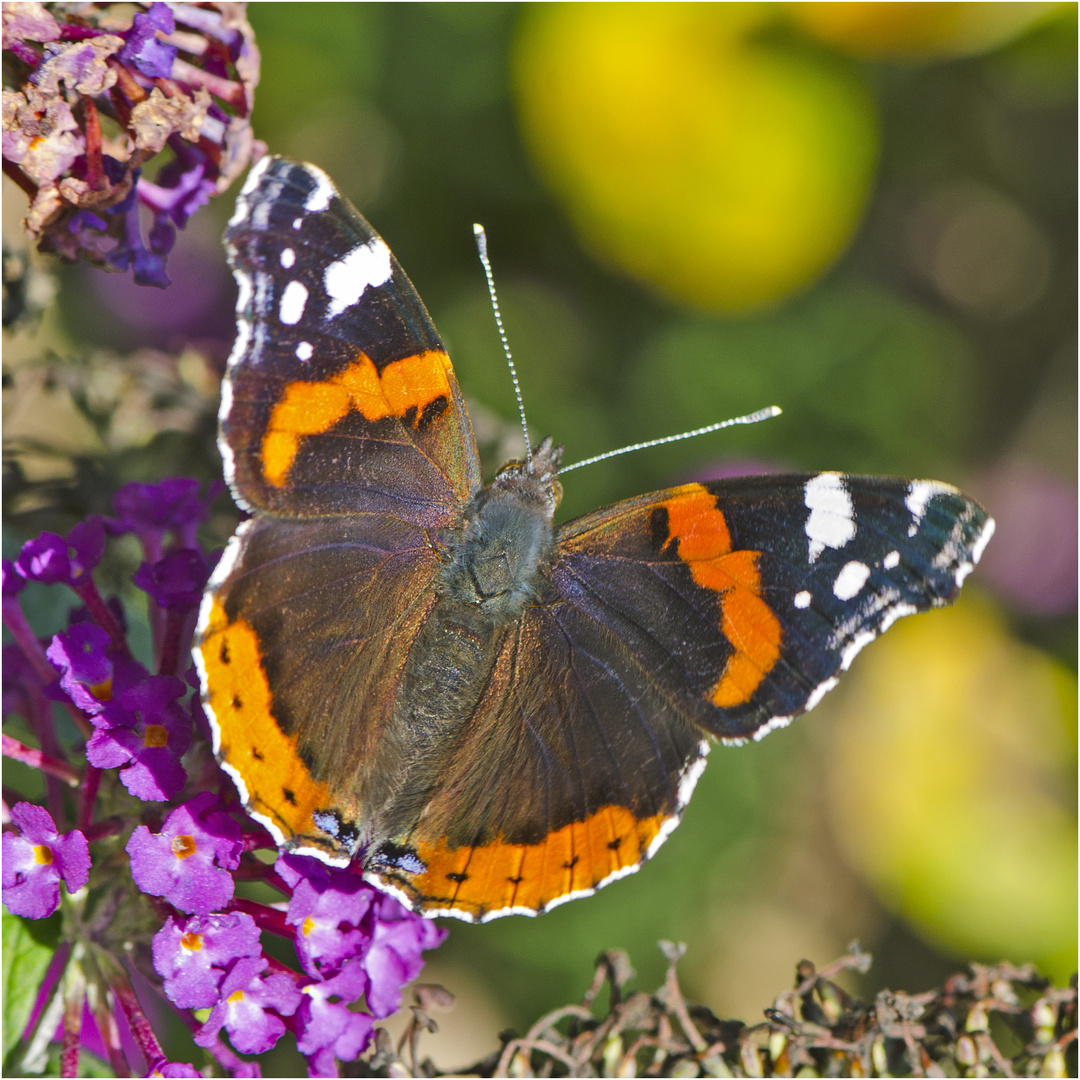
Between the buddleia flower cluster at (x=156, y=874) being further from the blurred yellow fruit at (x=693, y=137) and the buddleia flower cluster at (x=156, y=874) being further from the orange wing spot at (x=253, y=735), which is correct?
the blurred yellow fruit at (x=693, y=137)

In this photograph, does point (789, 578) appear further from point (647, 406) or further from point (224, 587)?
point (647, 406)

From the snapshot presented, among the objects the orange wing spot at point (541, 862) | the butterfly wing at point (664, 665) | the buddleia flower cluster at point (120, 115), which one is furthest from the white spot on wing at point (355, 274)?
the orange wing spot at point (541, 862)

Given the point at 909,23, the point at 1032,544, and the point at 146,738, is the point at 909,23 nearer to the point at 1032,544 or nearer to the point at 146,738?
the point at 1032,544

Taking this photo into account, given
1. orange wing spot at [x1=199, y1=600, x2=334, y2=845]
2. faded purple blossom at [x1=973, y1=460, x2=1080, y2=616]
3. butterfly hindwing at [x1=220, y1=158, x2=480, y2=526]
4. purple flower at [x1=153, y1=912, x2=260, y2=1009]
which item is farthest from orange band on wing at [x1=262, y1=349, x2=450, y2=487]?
faded purple blossom at [x1=973, y1=460, x2=1080, y2=616]

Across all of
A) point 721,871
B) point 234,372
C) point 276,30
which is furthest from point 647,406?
point 234,372

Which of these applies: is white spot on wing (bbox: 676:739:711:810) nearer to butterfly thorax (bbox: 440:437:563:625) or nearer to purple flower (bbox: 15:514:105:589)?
butterfly thorax (bbox: 440:437:563:625)

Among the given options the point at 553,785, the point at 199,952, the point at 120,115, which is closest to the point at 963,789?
the point at 553,785
